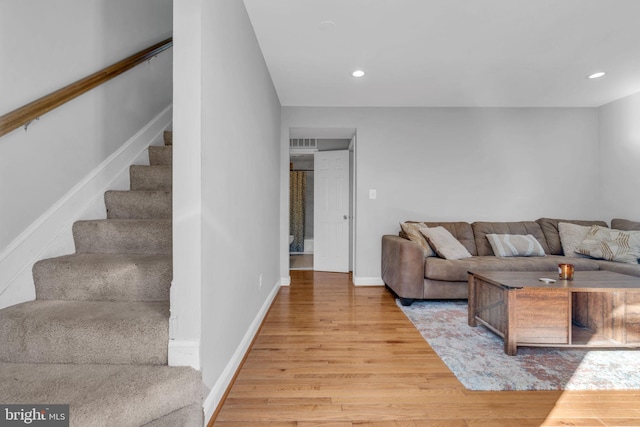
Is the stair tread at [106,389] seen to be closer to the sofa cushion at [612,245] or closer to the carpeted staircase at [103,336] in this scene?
the carpeted staircase at [103,336]

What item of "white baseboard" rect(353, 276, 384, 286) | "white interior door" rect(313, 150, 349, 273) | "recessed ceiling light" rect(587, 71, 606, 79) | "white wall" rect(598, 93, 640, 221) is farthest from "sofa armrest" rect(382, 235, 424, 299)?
"white wall" rect(598, 93, 640, 221)

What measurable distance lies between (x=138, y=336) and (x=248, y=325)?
2.94 feet

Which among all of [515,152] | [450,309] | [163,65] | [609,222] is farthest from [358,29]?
[609,222]

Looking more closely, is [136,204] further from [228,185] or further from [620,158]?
[620,158]

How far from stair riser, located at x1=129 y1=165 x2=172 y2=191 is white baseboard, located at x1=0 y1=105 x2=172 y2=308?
61 millimetres

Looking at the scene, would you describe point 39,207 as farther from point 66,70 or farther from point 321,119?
point 321,119

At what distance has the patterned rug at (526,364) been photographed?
1.64m

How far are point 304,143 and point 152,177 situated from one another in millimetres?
2943

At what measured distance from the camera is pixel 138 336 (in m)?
1.26

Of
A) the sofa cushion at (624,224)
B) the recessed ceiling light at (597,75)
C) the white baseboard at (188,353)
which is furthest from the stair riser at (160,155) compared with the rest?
the sofa cushion at (624,224)

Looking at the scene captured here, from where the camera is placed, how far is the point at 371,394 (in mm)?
1545

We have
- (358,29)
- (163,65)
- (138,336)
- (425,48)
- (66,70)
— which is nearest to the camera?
(138,336)

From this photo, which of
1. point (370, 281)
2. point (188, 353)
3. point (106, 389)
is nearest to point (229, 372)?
point (188, 353)

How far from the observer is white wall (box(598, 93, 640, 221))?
3.48 m
